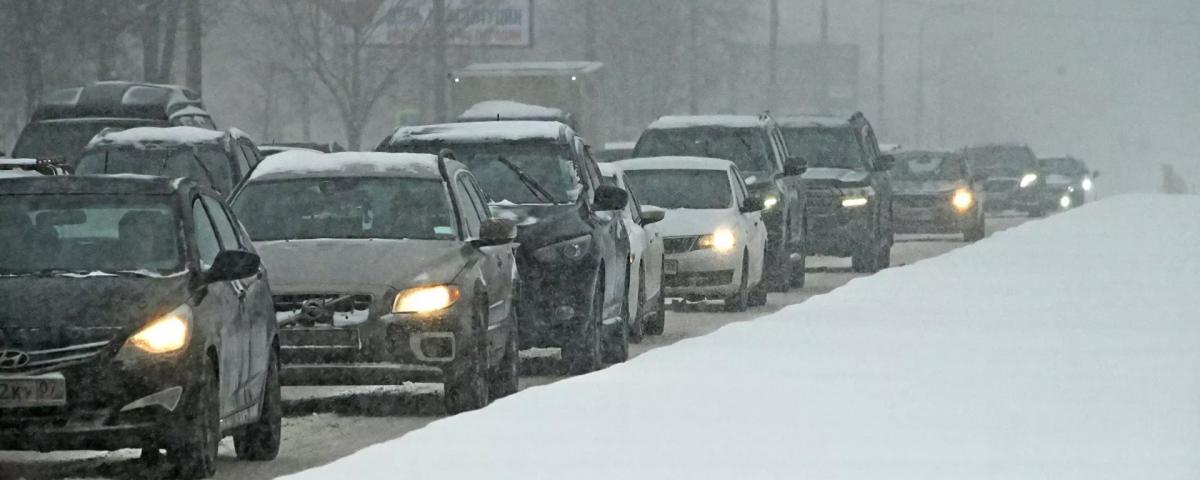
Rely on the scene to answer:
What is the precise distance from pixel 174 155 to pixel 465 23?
53026 millimetres

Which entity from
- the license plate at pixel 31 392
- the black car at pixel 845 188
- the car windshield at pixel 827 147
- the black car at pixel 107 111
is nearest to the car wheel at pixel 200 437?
the license plate at pixel 31 392

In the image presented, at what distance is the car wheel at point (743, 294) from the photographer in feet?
83.1

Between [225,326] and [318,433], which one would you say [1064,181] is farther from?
[225,326]

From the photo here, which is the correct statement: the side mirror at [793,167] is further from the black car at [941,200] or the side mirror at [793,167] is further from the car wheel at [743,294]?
the black car at [941,200]

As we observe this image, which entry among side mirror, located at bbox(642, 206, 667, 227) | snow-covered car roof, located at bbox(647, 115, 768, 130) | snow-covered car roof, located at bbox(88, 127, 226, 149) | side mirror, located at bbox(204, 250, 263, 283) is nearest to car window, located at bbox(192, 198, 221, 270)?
side mirror, located at bbox(204, 250, 263, 283)

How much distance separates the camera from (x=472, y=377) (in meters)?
14.7

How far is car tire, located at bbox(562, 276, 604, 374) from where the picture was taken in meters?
17.5

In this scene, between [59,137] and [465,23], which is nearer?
[59,137]

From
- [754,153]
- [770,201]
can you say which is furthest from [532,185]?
[754,153]

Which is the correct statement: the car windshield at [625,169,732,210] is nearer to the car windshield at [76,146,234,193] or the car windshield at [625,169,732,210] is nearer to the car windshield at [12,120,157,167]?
the car windshield at [76,146,234,193]

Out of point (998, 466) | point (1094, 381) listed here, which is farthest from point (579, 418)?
point (1094, 381)

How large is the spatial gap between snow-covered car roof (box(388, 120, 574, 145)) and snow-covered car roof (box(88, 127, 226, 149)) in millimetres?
5248

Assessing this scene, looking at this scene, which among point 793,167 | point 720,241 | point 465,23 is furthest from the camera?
point 465,23

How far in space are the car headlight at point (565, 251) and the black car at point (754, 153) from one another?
11.1m
